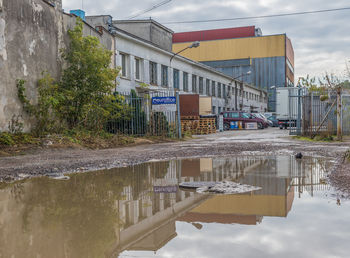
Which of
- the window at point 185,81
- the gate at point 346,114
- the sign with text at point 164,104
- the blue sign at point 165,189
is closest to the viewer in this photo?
the blue sign at point 165,189

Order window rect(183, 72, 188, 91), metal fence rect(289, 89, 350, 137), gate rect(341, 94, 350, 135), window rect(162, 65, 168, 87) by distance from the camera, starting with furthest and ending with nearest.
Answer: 1. window rect(183, 72, 188, 91)
2. window rect(162, 65, 168, 87)
3. gate rect(341, 94, 350, 135)
4. metal fence rect(289, 89, 350, 137)

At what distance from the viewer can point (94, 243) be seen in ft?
10.1

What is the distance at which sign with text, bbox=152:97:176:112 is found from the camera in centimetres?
1962

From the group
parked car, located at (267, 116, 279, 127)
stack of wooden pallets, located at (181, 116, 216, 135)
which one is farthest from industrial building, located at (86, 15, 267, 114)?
parked car, located at (267, 116, 279, 127)

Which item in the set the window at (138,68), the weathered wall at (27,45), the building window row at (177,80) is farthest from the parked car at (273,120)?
the weathered wall at (27,45)

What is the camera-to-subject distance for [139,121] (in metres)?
18.9

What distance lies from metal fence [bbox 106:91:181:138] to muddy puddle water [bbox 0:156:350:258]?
11974mm

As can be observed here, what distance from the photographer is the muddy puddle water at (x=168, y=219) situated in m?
2.94

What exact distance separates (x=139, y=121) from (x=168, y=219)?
15.2 metres

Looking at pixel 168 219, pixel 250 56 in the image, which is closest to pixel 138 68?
pixel 168 219

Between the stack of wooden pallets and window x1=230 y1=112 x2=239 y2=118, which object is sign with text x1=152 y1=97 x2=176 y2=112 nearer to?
the stack of wooden pallets

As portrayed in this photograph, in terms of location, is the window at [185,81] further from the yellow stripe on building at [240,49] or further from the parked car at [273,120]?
the yellow stripe on building at [240,49]

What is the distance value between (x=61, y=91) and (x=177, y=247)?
1277 cm

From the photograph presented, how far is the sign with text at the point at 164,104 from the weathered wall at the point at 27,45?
556 centimetres
